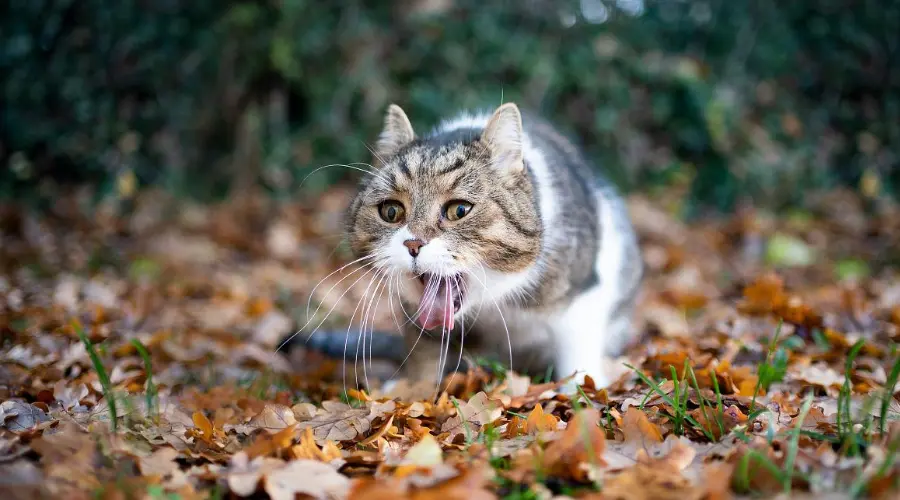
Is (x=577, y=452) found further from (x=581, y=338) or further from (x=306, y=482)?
(x=581, y=338)

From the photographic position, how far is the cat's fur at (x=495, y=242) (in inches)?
104

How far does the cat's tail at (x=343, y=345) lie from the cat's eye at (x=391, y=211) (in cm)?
108

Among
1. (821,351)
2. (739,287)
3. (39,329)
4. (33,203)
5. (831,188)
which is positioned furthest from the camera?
(831,188)

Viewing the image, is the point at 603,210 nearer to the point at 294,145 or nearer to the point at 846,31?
the point at 294,145

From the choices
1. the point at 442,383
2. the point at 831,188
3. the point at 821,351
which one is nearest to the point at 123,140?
the point at 442,383

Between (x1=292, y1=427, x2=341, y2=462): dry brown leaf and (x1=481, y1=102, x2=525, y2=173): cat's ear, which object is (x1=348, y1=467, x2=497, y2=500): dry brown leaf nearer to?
(x1=292, y1=427, x2=341, y2=462): dry brown leaf

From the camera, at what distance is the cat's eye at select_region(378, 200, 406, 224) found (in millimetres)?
2746

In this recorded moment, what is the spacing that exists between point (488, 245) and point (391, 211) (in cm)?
42

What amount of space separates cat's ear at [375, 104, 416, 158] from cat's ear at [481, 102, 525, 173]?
15.3 inches

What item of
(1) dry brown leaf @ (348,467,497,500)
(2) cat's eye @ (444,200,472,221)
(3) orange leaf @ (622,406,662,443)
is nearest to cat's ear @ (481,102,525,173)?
(2) cat's eye @ (444,200,472,221)

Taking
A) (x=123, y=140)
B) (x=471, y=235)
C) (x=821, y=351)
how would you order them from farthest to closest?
(x=123, y=140) < (x=821, y=351) < (x=471, y=235)

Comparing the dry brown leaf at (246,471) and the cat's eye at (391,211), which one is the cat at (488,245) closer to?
the cat's eye at (391,211)

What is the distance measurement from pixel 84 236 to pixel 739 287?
499 centimetres

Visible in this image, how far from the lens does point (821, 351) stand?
326cm
